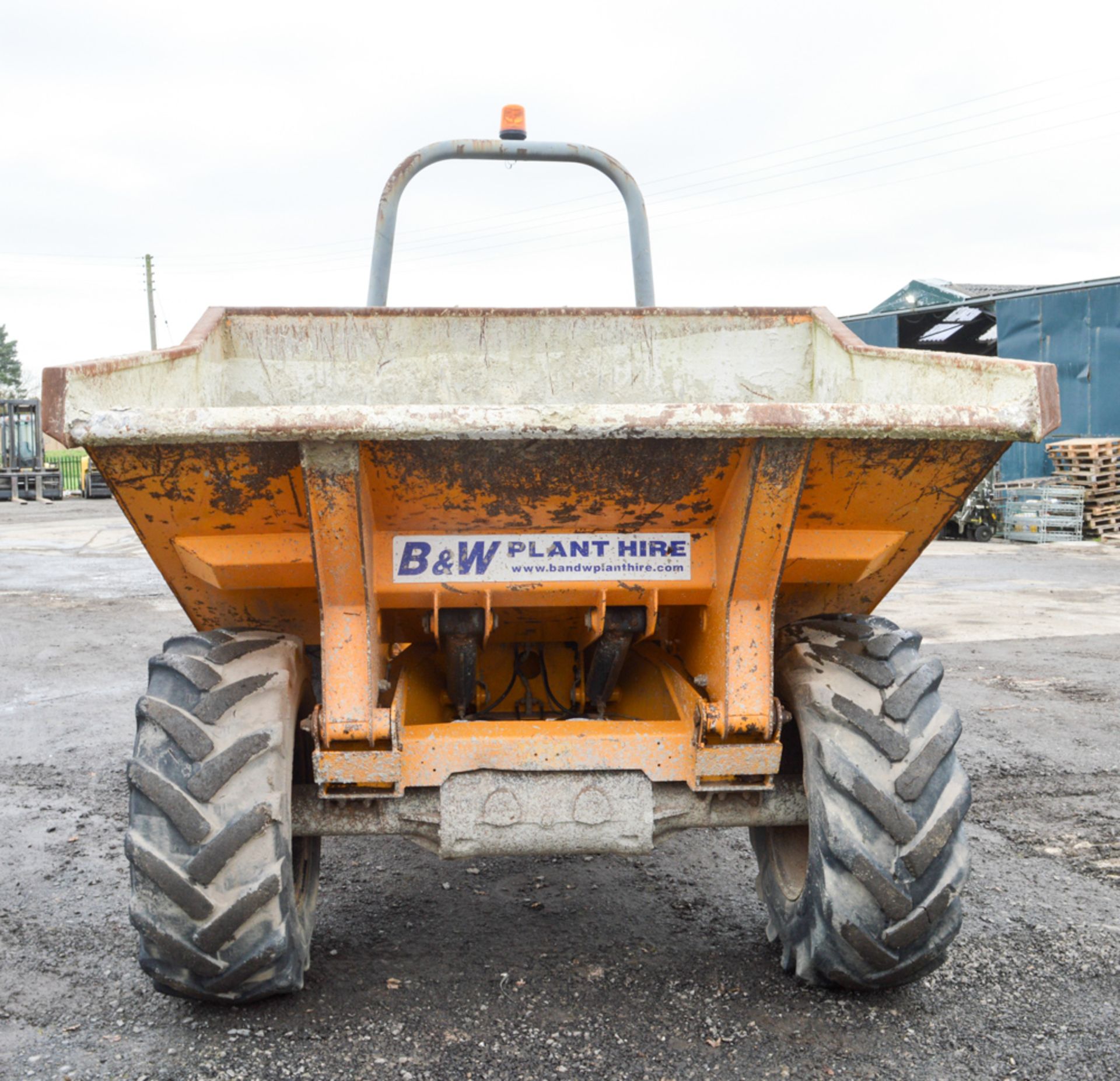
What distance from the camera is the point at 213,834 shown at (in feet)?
8.06

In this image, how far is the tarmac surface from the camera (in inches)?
102

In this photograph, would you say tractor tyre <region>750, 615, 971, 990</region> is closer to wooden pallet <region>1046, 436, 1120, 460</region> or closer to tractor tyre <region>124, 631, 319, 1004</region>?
tractor tyre <region>124, 631, 319, 1004</region>

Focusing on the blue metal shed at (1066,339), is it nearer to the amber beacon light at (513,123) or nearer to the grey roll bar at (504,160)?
the grey roll bar at (504,160)

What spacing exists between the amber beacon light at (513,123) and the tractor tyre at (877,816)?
106 inches

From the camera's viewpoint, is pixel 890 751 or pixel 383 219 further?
pixel 383 219

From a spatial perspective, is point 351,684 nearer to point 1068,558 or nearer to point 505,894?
point 505,894

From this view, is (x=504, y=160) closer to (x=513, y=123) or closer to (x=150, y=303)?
(x=513, y=123)

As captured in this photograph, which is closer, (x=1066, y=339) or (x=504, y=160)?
(x=504, y=160)

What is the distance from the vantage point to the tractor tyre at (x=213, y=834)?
8.04 feet

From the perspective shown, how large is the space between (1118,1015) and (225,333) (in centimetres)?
Result: 341

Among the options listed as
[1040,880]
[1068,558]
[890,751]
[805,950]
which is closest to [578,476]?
[890,751]

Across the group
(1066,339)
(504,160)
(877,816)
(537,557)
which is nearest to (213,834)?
(537,557)

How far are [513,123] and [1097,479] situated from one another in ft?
48.0

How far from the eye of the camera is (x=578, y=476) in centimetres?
250
